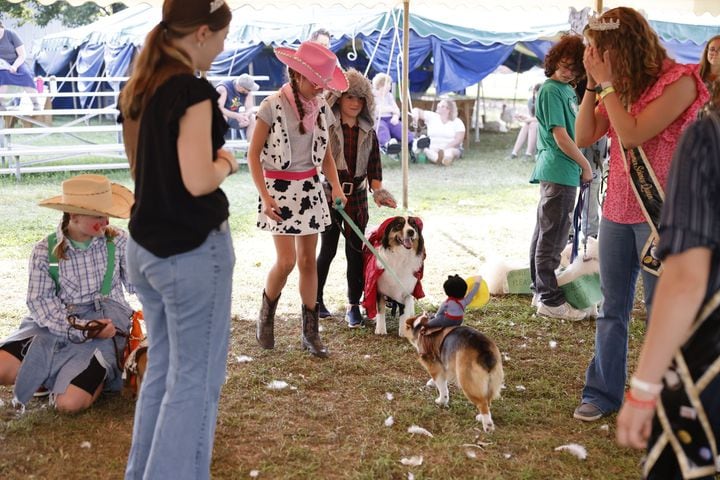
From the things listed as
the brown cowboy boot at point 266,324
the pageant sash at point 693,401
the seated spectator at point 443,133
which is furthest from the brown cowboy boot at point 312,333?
the seated spectator at point 443,133

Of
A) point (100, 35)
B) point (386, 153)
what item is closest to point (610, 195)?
point (386, 153)

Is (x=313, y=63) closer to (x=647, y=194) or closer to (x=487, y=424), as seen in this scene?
(x=647, y=194)

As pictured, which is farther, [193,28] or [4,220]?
[4,220]

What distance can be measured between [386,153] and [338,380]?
10.2 metres

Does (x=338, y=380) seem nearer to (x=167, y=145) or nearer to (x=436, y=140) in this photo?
(x=167, y=145)

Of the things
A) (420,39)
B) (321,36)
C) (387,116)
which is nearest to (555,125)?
(321,36)

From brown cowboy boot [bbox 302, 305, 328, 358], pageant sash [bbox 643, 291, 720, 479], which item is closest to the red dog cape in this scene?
brown cowboy boot [bbox 302, 305, 328, 358]

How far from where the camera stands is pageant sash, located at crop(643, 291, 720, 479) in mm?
1656

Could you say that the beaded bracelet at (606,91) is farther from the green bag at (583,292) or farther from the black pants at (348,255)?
the green bag at (583,292)

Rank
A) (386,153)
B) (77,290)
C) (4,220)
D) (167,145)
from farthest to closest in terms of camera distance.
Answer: (386,153) → (4,220) → (77,290) → (167,145)

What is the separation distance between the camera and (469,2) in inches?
349

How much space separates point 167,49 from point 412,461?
2.03 m

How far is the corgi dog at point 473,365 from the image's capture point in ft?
11.4

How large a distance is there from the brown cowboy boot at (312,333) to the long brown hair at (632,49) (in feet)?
7.65
